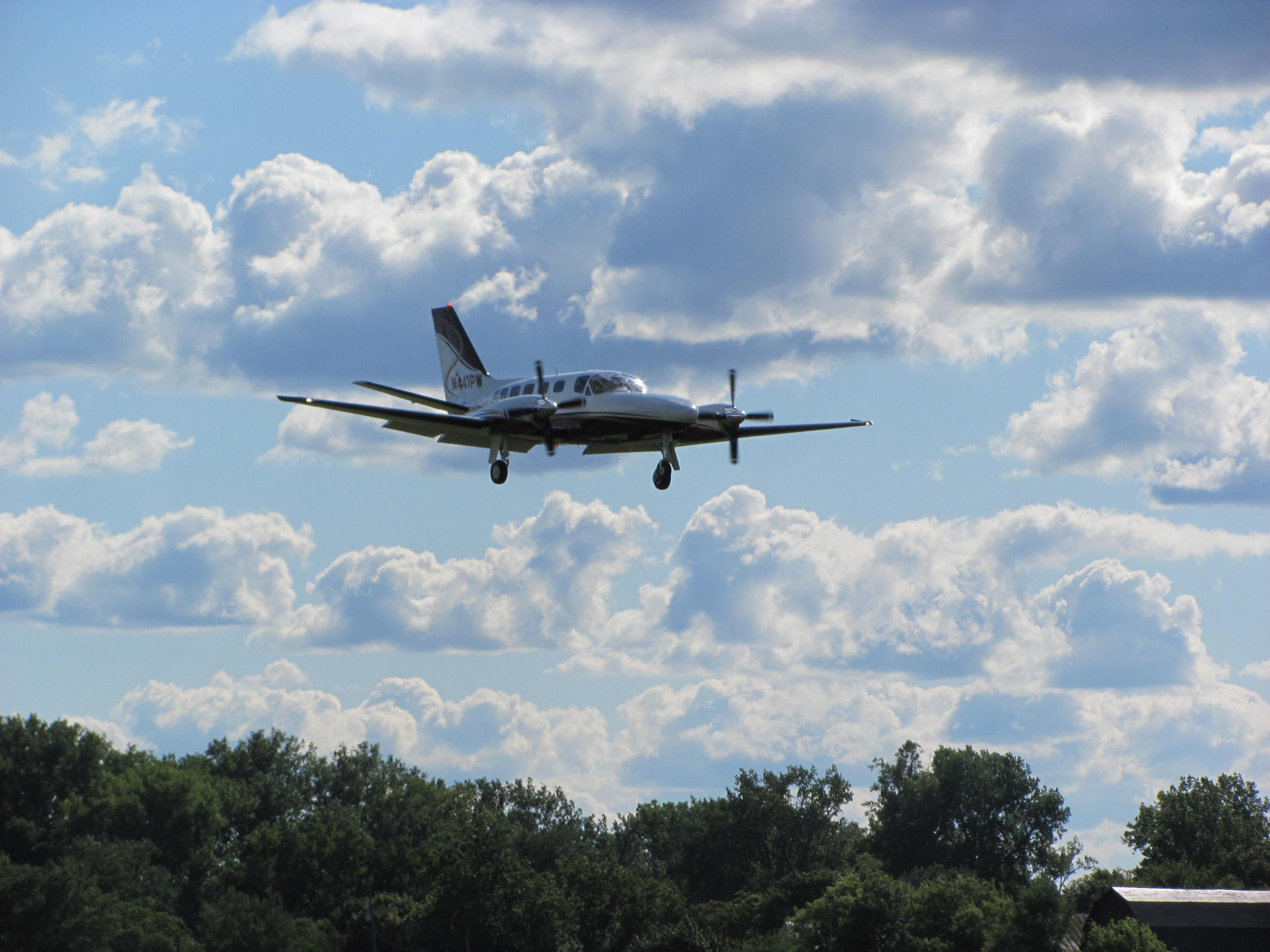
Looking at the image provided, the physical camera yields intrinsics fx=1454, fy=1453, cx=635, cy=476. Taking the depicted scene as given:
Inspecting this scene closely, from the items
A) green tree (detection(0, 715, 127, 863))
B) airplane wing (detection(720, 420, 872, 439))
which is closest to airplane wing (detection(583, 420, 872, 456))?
airplane wing (detection(720, 420, 872, 439))

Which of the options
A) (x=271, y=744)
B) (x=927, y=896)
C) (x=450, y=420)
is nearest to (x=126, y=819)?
(x=271, y=744)

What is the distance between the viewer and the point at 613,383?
5297cm

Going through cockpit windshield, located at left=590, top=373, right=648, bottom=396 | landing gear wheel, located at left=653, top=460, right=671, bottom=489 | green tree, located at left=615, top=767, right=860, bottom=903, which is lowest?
green tree, located at left=615, top=767, right=860, bottom=903

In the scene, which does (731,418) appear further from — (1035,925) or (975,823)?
(975,823)

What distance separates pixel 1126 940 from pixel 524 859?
4812cm

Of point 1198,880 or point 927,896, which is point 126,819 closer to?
point 927,896

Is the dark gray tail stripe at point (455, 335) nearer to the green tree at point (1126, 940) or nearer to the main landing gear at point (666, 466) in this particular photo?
the main landing gear at point (666, 466)

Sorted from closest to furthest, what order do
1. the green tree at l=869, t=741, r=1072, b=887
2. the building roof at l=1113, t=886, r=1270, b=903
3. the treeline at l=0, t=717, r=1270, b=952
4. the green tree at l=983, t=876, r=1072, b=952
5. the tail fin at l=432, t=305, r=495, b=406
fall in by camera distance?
the tail fin at l=432, t=305, r=495, b=406 → the green tree at l=983, t=876, r=1072, b=952 → the building roof at l=1113, t=886, r=1270, b=903 → the treeline at l=0, t=717, r=1270, b=952 → the green tree at l=869, t=741, r=1072, b=887

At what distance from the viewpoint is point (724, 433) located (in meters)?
53.2

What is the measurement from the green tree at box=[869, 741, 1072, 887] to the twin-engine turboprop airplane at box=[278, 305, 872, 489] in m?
97.1

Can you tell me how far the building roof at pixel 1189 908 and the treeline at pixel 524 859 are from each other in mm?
3974

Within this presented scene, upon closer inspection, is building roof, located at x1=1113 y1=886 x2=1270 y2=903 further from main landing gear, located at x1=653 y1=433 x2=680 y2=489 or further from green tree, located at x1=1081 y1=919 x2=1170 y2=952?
main landing gear, located at x1=653 y1=433 x2=680 y2=489

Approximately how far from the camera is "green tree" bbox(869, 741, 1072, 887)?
143750mm

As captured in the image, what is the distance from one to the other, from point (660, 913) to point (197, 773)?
51156 mm
